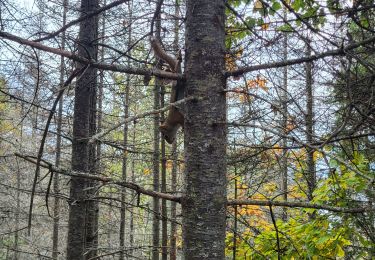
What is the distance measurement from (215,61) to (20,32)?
2.65 m

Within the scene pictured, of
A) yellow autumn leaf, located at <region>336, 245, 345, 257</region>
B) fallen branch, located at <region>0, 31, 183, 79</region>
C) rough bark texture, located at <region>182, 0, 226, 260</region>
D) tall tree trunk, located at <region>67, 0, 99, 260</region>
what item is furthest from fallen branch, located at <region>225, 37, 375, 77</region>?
tall tree trunk, located at <region>67, 0, 99, 260</region>

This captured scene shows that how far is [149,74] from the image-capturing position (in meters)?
2.16

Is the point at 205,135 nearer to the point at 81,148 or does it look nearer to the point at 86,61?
the point at 86,61

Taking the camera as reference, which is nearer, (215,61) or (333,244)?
(215,61)

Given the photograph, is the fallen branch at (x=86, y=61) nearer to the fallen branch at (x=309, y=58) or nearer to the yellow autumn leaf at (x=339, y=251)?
the fallen branch at (x=309, y=58)

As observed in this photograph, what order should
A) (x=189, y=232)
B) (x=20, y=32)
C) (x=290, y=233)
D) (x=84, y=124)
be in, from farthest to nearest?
(x=84, y=124) → (x=20, y=32) → (x=290, y=233) → (x=189, y=232)

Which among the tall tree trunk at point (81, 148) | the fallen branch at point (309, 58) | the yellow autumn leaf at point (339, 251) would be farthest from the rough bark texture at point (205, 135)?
the tall tree trunk at point (81, 148)

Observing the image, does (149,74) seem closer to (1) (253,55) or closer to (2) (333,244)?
(1) (253,55)

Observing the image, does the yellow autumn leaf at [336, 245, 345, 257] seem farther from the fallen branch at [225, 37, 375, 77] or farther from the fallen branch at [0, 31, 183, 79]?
the fallen branch at [0, 31, 183, 79]

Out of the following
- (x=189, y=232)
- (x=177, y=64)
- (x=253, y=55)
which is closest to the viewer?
(x=189, y=232)

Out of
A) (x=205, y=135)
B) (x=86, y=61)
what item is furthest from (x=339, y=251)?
(x=86, y=61)

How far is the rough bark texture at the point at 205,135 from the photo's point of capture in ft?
6.89

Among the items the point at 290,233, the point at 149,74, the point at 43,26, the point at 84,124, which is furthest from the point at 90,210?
the point at 149,74

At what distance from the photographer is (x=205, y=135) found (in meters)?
2.18
